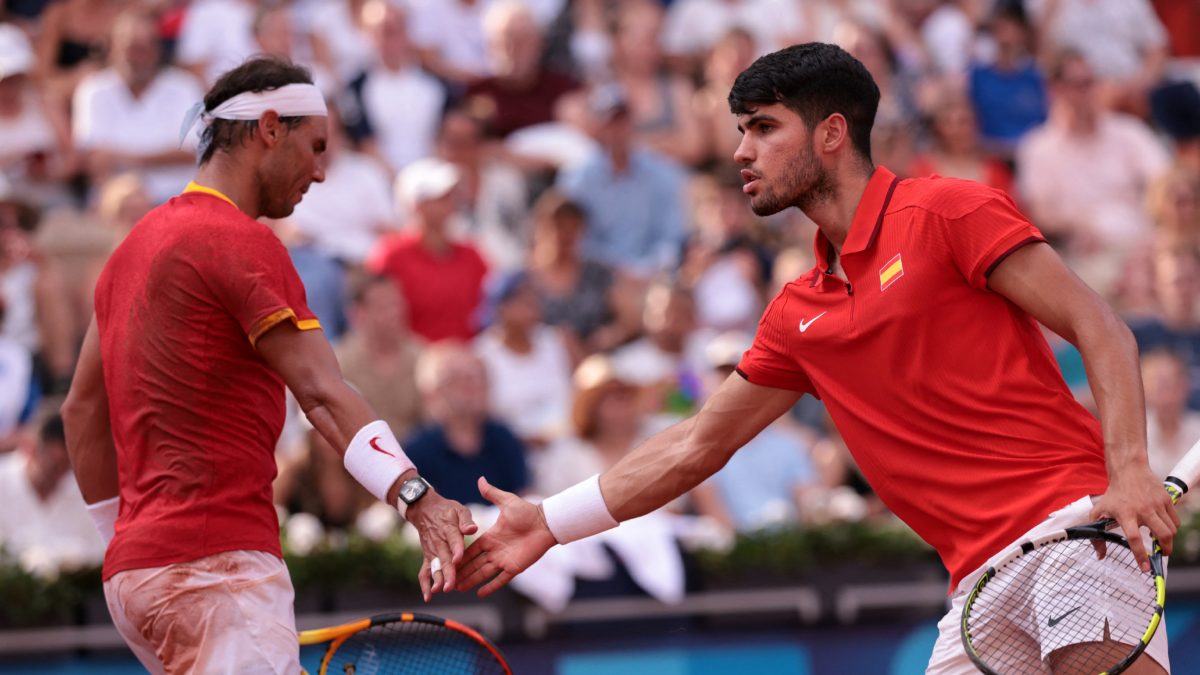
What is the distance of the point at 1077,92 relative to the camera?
41.6ft

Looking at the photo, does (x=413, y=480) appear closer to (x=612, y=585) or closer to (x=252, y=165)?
(x=252, y=165)

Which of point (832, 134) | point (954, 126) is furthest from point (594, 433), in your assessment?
point (832, 134)

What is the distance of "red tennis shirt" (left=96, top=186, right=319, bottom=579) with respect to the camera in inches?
187

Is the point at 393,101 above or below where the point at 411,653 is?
above

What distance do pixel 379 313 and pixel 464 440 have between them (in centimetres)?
118

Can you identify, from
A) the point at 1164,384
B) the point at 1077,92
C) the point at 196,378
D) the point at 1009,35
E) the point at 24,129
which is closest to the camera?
the point at 196,378

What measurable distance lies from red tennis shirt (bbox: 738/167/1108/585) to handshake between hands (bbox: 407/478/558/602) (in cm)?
113

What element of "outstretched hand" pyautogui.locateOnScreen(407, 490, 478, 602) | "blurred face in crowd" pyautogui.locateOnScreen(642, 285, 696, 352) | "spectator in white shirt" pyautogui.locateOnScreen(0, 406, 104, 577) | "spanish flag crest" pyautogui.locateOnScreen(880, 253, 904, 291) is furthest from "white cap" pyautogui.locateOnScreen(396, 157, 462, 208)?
"spanish flag crest" pyautogui.locateOnScreen(880, 253, 904, 291)


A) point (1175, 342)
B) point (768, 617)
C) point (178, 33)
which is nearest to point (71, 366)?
point (178, 33)

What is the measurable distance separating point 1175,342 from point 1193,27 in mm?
5611

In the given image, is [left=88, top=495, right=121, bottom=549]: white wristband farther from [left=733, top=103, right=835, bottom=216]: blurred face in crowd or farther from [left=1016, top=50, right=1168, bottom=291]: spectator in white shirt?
[left=1016, top=50, right=1168, bottom=291]: spectator in white shirt

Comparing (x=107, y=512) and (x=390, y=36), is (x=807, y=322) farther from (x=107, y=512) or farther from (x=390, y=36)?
(x=390, y=36)

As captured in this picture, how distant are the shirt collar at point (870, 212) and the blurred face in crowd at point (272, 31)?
7260mm

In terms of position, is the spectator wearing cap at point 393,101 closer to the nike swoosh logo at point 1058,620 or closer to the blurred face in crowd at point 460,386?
the blurred face in crowd at point 460,386
